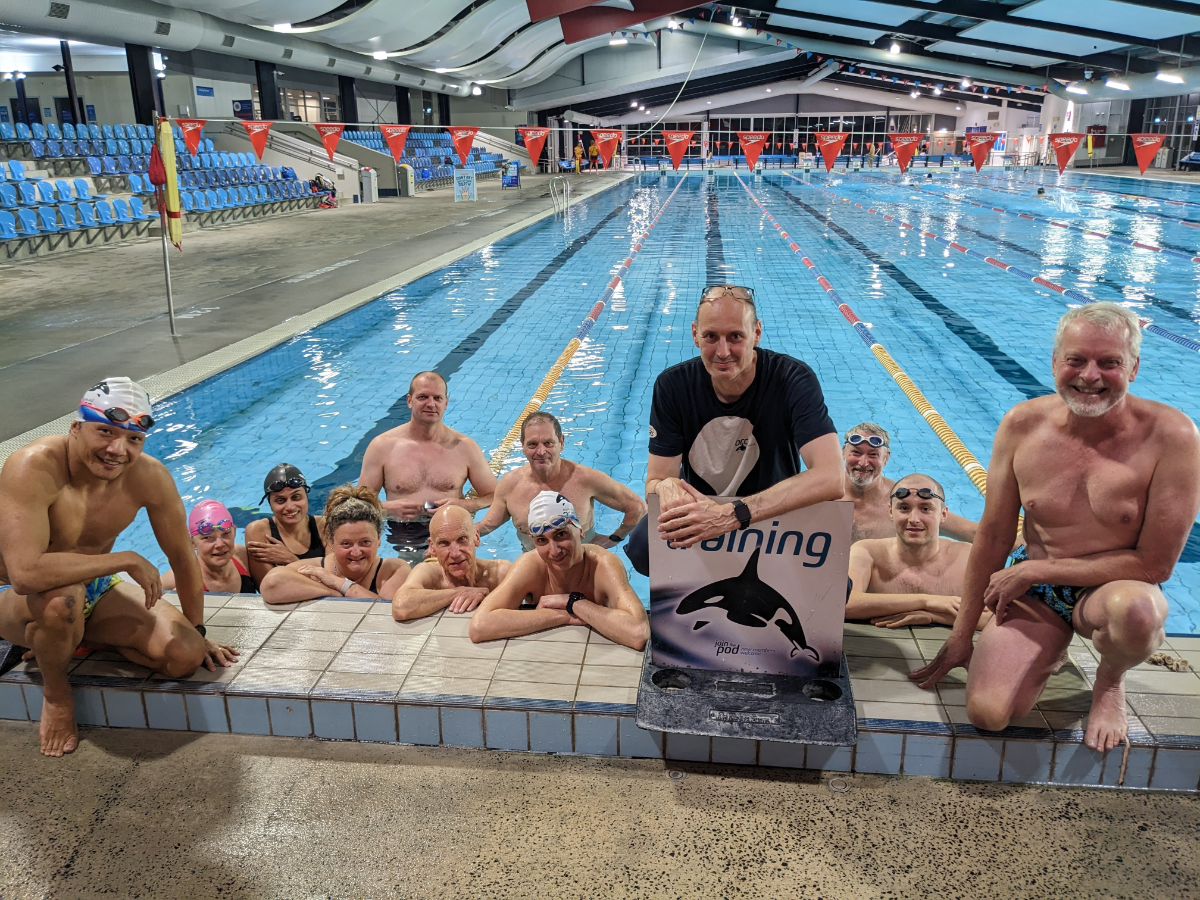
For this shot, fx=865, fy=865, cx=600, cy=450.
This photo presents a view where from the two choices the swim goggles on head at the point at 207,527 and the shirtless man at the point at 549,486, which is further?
the shirtless man at the point at 549,486

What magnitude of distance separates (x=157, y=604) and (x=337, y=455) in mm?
3089

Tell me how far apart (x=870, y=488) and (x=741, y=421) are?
1.30m

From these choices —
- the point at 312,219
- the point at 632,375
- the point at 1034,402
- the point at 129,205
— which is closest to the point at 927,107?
the point at 312,219

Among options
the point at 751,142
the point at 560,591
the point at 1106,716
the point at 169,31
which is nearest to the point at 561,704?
the point at 560,591

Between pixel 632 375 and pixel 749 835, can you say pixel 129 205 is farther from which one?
pixel 749 835

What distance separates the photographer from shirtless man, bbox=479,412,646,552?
359 cm

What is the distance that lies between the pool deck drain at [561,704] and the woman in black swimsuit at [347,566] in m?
0.28

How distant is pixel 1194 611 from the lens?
3.79m

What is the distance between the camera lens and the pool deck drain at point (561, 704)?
218cm

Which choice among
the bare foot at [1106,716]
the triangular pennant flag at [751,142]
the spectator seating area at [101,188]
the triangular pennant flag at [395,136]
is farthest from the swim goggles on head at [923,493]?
the triangular pennant flag at [751,142]

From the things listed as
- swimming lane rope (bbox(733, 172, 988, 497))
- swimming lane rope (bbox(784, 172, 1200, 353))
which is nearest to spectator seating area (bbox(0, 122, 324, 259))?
swimming lane rope (bbox(733, 172, 988, 497))

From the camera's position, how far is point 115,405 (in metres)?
2.20

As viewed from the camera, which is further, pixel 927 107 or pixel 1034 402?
pixel 927 107

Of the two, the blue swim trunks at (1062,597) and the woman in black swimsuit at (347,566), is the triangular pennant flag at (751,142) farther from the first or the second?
the blue swim trunks at (1062,597)
